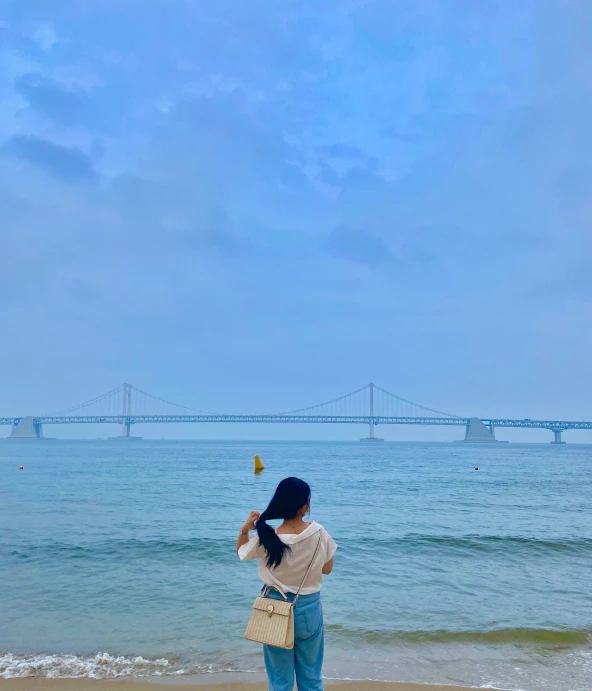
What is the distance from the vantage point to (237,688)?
4082mm

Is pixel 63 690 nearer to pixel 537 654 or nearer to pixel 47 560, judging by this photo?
pixel 537 654

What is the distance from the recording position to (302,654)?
2.56m

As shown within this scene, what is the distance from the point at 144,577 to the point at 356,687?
4.22 metres

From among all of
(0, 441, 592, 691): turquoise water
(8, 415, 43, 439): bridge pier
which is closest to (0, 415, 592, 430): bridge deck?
(8, 415, 43, 439): bridge pier

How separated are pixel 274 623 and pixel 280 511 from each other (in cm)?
44

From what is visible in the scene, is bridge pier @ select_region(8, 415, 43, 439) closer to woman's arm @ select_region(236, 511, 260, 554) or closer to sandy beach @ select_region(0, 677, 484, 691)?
sandy beach @ select_region(0, 677, 484, 691)

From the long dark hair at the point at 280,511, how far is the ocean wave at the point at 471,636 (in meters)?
3.34

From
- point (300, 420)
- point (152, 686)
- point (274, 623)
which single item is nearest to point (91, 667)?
point (152, 686)

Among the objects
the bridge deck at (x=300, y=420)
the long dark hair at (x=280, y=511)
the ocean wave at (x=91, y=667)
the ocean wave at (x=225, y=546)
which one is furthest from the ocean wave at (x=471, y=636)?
the bridge deck at (x=300, y=420)

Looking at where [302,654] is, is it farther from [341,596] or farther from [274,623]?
[341,596]

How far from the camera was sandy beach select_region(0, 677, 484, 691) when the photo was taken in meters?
4.07

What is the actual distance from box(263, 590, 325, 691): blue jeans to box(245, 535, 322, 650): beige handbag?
7 centimetres

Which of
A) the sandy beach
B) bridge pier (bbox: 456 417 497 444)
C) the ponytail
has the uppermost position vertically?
the ponytail

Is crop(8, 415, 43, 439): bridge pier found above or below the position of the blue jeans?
below
